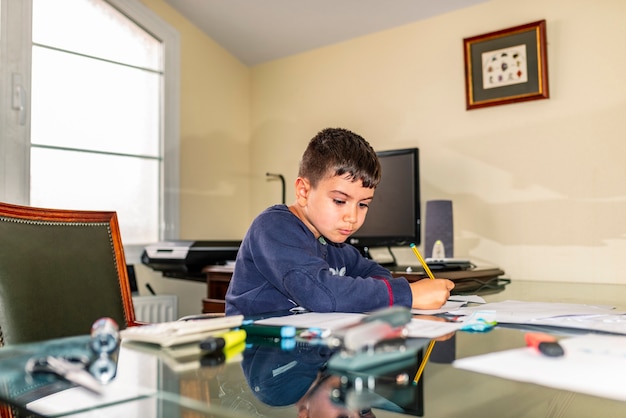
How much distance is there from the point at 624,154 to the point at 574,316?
4.83ft

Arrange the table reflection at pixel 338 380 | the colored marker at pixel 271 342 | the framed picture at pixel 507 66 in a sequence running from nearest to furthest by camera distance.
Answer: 1. the table reflection at pixel 338 380
2. the colored marker at pixel 271 342
3. the framed picture at pixel 507 66

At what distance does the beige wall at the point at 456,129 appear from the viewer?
7.49 feet

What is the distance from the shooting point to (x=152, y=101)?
125 inches

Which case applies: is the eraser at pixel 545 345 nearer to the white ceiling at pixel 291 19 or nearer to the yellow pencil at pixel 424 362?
the yellow pencil at pixel 424 362

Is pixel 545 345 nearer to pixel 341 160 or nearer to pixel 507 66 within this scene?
pixel 341 160

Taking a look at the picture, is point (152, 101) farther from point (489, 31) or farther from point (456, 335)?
point (456, 335)

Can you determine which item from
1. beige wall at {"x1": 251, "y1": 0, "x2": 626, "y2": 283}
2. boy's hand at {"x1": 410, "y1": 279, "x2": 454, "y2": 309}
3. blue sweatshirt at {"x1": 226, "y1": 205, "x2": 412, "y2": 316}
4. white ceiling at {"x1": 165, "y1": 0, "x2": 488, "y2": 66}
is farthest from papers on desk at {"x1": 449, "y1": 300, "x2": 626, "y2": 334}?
white ceiling at {"x1": 165, "y1": 0, "x2": 488, "y2": 66}

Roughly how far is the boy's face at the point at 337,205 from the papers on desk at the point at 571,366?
660mm

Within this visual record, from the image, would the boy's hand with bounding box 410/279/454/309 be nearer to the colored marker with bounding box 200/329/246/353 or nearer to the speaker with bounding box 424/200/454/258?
the colored marker with bounding box 200/329/246/353

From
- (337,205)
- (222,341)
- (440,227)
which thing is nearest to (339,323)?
(222,341)

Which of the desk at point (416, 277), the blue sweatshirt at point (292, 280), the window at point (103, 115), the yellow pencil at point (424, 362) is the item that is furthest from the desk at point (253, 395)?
the window at point (103, 115)

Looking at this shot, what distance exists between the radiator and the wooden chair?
144 cm

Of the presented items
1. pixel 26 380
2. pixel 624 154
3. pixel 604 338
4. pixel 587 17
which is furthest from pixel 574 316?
pixel 587 17

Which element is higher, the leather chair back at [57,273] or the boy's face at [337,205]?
the boy's face at [337,205]
